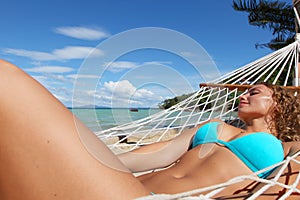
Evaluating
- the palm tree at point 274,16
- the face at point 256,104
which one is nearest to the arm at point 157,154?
the face at point 256,104

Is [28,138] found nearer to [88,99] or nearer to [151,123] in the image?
[88,99]

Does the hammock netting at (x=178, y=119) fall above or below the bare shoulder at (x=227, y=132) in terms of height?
above

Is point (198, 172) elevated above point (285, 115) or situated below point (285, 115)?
below

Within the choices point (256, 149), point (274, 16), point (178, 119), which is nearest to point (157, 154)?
point (256, 149)

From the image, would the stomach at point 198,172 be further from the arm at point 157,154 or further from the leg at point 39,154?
the leg at point 39,154

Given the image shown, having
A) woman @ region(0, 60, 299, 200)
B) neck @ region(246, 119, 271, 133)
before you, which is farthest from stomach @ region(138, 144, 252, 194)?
woman @ region(0, 60, 299, 200)

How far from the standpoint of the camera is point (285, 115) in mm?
1303

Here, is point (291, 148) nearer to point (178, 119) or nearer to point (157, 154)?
point (157, 154)

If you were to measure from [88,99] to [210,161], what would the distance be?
0.54 metres

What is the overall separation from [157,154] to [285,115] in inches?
22.7

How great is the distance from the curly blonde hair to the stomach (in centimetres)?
30

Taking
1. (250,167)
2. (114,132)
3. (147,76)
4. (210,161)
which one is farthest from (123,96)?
(114,132)

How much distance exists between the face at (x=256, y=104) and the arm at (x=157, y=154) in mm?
233

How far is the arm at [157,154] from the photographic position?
1.21 m
